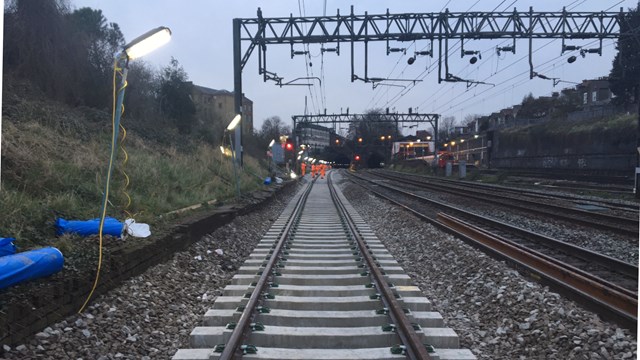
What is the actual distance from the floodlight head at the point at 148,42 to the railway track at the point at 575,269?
19.0ft

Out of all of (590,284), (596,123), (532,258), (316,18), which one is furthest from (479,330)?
(596,123)

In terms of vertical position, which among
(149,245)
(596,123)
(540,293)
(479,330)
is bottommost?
(479,330)

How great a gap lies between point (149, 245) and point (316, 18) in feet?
55.1

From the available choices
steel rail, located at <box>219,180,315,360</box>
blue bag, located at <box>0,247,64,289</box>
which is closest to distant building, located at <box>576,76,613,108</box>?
steel rail, located at <box>219,180,315,360</box>

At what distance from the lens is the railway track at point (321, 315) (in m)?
4.32

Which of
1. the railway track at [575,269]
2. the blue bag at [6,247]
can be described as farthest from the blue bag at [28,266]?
the railway track at [575,269]

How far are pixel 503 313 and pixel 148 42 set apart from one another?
17.8 ft

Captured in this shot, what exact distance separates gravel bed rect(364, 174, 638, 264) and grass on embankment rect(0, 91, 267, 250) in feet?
27.9

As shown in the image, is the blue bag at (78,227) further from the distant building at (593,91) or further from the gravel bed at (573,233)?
the distant building at (593,91)

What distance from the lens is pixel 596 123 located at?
40844mm

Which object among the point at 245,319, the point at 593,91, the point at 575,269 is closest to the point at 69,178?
the point at 245,319

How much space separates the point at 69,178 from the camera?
8797 millimetres

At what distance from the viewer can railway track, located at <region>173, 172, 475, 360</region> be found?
432 centimetres

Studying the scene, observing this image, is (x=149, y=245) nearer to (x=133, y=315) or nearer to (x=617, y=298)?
(x=133, y=315)
